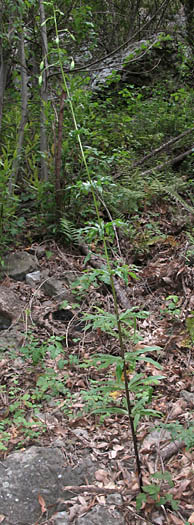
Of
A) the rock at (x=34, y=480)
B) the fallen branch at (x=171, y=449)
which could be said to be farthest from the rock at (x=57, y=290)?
the fallen branch at (x=171, y=449)

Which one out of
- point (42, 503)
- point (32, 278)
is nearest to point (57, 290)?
point (32, 278)

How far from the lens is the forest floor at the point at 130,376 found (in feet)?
Answer: 7.88

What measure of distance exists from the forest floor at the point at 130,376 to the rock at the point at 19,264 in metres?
0.12

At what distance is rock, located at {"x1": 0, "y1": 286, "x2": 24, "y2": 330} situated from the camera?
3785mm

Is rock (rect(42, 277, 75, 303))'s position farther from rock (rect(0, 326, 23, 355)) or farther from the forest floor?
rock (rect(0, 326, 23, 355))

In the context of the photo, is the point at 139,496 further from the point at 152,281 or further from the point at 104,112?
the point at 104,112

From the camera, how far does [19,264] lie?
14.3 feet

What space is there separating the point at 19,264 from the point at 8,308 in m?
0.67

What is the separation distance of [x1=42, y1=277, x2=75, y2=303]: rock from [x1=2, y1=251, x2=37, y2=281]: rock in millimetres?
281

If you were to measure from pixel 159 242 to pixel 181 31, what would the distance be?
6.41 meters

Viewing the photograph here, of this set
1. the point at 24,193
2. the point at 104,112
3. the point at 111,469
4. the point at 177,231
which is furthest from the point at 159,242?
the point at 104,112

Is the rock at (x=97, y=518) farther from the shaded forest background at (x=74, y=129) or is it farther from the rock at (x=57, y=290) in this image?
the rock at (x=57, y=290)

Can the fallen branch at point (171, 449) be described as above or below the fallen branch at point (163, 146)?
below

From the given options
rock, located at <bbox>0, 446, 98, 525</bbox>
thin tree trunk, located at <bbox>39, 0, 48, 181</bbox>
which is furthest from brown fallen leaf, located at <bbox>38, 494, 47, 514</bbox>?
thin tree trunk, located at <bbox>39, 0, 48, 181</bbox>
